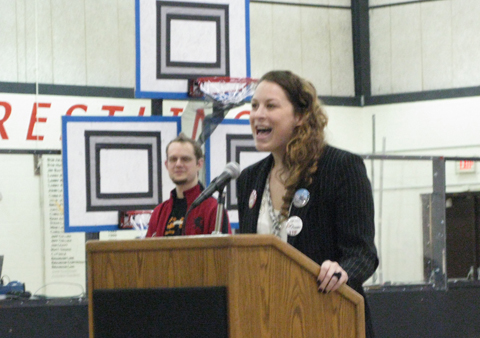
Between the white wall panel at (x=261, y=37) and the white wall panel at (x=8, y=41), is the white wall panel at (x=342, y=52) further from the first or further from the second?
the white wall panel at (x=8, y=41)

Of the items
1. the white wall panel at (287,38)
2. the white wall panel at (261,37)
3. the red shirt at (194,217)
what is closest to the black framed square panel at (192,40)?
the red shirt at (194,217)

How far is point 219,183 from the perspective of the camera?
1931mm

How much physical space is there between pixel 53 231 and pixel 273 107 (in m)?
4.42

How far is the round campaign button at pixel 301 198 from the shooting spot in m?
1.88

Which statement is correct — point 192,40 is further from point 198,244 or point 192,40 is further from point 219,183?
point 198,244

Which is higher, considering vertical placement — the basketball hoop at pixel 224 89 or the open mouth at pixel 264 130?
the basketball hoop at pixel 224 89

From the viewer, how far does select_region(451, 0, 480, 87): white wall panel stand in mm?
9297

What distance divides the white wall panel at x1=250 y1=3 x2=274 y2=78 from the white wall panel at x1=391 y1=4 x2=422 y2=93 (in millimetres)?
1783

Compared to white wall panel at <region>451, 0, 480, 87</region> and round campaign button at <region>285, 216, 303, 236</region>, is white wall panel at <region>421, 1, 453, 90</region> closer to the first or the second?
white wall panel at <region>451, 0, 480, 87</region>

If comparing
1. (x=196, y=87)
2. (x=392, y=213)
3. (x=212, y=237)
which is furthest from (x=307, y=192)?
(x=392, y=213)

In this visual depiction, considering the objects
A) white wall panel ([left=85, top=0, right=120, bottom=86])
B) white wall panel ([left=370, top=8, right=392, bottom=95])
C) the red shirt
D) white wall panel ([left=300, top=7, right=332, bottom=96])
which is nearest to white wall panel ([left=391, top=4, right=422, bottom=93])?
white wall panel ([left=370, top=8, right=392, bottom=95])

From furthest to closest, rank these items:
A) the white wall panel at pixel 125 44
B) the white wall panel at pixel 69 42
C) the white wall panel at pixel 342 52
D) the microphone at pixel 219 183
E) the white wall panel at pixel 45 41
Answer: the white wall panel at pixel 342 52
the white wall panel at pixel 125 44
the white wall panel at pixel 69 42
the white wall panel at pixel 45 41
the microphone at pixel 219 183

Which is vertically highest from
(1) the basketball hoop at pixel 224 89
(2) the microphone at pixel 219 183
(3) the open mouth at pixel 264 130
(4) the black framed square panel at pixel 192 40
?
(4) the black framed square panel at pixel 192 40

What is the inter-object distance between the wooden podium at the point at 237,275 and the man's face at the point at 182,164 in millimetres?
2015
